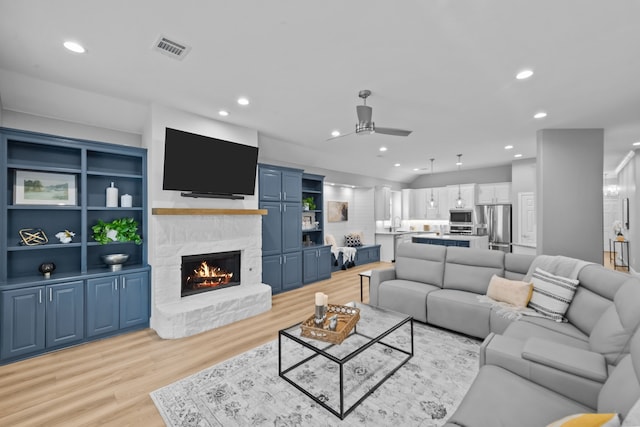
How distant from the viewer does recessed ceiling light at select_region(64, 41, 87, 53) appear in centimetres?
232

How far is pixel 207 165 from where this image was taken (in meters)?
3.87

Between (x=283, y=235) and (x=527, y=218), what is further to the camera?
(x=527, y=218)

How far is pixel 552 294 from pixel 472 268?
99 cm

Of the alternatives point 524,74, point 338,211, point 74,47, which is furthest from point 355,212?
point 74,47

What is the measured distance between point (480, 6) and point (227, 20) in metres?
1.73

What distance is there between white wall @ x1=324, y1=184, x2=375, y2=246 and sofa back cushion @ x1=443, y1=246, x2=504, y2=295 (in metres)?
4.12

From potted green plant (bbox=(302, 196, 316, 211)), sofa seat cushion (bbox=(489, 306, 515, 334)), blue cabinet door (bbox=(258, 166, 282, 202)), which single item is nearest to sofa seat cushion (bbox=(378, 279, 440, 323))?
sofa seat cushion (bbox=(489, 306, 515, 334))

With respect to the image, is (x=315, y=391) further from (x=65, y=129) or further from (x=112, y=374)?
(x=65, y=129)

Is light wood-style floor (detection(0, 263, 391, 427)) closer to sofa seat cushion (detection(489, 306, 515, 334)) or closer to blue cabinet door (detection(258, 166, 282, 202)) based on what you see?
blue cabinet door (detection(258, 166, 282, 202))

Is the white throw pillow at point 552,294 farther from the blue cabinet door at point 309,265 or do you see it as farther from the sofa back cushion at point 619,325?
the blue cabinet door at point 309,265

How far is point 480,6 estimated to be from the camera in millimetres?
1880

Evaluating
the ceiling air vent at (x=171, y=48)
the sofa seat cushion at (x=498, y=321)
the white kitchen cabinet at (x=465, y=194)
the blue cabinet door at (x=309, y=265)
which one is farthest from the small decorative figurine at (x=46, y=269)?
the white kitchen cabinet at (x=465, y=194)

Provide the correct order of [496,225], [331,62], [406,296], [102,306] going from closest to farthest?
[331,62] < [102,306] < [406,296] < [496,225]

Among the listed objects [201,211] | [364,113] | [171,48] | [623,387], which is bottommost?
[623,387]
